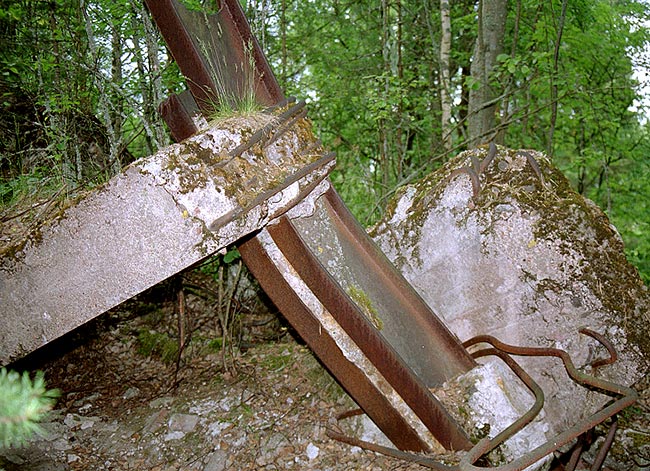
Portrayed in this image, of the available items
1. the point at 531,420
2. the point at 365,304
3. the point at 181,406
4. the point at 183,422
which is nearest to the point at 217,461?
the point at 183,422

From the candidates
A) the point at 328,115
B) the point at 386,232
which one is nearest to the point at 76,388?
the point at 386,232

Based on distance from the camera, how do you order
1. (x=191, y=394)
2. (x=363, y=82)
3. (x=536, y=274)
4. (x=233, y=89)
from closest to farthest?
(x=233, y=89)
(x=536, y=274)
(x=191, y=394)
(x=363, y=82)

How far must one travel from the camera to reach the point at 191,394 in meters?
3.77

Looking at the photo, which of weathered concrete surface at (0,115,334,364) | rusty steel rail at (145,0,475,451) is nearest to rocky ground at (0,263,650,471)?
rusty steel rail at (145,0,475,451)

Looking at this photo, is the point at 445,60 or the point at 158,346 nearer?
the point at 158,346

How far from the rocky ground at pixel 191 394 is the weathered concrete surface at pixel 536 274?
2.04 ft

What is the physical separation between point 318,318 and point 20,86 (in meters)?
3.28

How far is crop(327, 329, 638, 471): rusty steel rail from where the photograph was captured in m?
2.34

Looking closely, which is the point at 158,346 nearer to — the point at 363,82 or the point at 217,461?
the point at 217,461

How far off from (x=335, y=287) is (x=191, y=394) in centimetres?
175

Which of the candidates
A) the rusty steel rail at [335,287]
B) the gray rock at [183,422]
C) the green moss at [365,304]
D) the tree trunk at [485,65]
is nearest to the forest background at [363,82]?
the tree trunk at [485,65]

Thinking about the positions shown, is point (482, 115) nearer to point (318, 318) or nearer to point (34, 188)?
point (318, 318)

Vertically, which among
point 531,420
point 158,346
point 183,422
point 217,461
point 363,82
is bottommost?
point 531,420

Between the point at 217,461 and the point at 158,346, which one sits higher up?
the point at 158,346
